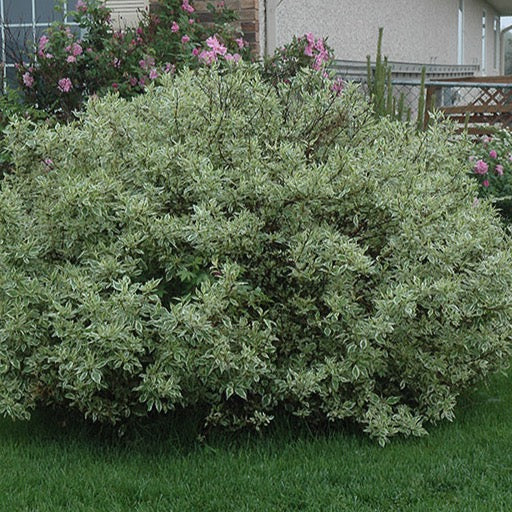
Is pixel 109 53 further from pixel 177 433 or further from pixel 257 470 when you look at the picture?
pixel 257 470

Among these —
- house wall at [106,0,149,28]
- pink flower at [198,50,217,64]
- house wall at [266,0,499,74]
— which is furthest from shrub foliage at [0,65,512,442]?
house wall at [266,0,499,74]

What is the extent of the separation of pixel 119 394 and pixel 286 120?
1622 millimetres

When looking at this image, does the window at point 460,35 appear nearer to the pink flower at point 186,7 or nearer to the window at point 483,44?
the window at point 483,44

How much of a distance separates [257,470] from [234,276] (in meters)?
0.80

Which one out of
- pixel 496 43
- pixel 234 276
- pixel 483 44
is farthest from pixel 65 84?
pixel 496 43

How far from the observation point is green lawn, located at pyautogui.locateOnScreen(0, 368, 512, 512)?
3715 mm

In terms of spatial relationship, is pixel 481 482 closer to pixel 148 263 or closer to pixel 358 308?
pixel 358 308

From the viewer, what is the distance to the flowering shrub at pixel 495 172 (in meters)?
7.61

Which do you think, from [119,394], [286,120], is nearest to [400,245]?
[286,120]

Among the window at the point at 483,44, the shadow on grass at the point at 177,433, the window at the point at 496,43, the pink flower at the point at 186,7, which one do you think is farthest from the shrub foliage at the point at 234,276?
the window at the point at 496,43

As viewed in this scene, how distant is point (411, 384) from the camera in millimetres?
4539

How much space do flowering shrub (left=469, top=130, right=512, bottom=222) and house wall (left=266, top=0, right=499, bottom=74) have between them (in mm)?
2069

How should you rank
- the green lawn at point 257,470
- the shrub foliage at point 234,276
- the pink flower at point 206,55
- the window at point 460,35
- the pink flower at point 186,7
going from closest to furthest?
the green lawn at point 257,470, the shrub foliage at point 234,276, the pink flower at point 206,55, the pink flower at point 186,7, the window at point 460,35

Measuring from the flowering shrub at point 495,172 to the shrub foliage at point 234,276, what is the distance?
2950 mm
